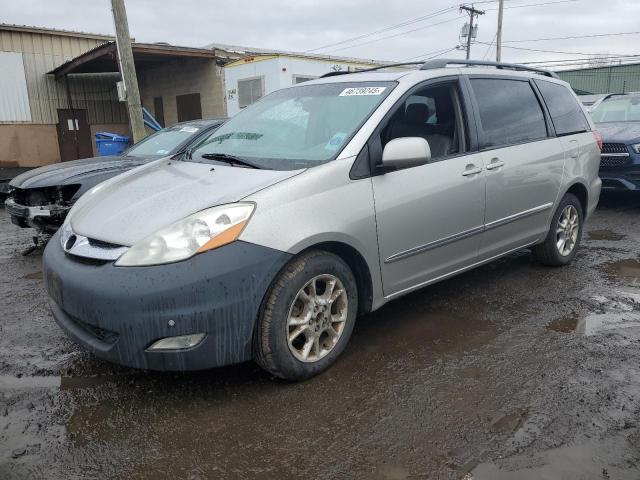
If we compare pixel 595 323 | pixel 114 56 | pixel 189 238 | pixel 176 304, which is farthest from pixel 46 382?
pixel 114 56

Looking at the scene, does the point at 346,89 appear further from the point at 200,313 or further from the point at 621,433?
the point at 621,433

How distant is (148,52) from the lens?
553 inches

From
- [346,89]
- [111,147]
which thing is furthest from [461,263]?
[111,147]

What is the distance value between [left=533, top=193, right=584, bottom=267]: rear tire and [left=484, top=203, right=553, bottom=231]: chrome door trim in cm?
28

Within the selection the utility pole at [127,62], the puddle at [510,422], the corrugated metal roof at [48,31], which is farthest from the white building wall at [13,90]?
the puddle at [510,422]

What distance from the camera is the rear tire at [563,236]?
478cm

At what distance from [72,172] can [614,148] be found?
729 centimetres

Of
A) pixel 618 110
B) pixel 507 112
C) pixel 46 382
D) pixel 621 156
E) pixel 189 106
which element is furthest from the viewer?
pixel 189 106

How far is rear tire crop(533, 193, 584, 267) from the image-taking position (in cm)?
478

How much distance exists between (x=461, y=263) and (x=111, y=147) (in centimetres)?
1036

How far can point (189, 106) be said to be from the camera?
54.1 ft

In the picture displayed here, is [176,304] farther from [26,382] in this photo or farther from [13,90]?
[13,90]

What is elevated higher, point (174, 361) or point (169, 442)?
point (174, 361)

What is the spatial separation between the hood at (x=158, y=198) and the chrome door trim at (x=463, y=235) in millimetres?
880
